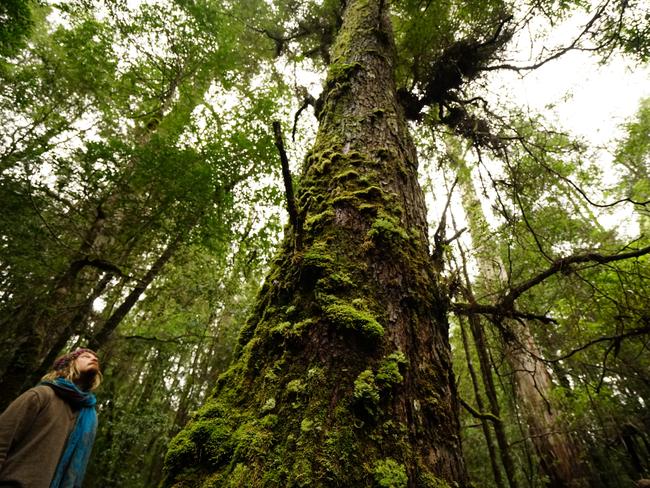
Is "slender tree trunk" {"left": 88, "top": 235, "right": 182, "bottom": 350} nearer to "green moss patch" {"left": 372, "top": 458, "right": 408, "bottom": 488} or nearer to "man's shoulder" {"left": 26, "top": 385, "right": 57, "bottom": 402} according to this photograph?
"man's shoulder" {"left": 26, "top": 385, "right": 57, "bottom": 402}

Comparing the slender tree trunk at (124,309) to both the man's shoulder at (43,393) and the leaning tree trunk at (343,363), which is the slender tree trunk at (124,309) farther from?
the leaning tree trunk at (343,363)

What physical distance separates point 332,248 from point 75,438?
2570 millimetres

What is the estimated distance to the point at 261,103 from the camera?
243 inches

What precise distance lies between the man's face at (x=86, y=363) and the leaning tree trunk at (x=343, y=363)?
2.03 metres

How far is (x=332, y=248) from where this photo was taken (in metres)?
1.39

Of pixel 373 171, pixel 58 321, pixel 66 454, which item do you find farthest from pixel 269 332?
pixel 58 321

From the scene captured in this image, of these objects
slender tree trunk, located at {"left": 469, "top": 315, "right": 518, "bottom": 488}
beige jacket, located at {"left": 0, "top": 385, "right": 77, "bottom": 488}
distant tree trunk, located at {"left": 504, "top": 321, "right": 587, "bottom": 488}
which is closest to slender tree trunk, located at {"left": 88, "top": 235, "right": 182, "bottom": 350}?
beige jacket, located at {"left": 0, "top": 385, "right": 77, "bottom": 488}

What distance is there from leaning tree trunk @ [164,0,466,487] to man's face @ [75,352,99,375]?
2029 mm

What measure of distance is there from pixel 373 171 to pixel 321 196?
34 centimetres

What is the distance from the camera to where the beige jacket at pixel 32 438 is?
6.21 feet

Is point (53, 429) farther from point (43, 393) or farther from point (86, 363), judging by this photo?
point (86, 363)

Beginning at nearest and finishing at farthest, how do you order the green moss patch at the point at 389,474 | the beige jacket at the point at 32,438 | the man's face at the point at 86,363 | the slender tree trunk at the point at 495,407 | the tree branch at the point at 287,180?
the green moss patch at the point at 389,474, the tree branch at the point at 287,180, the beige jacket at the point at 32,438, the man's face at the point at 86,363, the slender tree trunk at the point at 495,407

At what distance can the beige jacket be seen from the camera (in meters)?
1.89

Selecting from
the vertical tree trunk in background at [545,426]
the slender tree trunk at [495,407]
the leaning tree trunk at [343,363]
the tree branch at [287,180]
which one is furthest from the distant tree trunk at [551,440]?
the tree branch at [287,180]
